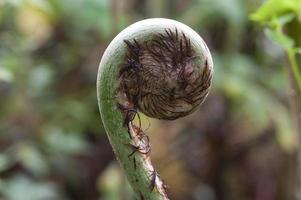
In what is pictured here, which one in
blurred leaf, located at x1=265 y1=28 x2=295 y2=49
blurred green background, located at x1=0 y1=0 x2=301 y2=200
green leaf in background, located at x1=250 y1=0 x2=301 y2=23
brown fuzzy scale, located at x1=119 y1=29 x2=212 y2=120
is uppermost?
brown fuzzy scale, located at x1=119 y1=29 x2=212 y2=120

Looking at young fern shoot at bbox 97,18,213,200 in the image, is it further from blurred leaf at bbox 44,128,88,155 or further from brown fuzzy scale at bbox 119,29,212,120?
blurred leaf at bbox 44,128,88,155

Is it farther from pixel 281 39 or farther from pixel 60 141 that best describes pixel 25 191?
pixel 281 39

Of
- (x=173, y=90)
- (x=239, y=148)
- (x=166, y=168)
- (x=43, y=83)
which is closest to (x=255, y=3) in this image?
(x=239, y=148)

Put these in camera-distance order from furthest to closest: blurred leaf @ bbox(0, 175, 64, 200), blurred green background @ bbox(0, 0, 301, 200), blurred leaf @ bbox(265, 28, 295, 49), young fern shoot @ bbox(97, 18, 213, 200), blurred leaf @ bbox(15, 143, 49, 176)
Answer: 1. blurred green background @ bbox(0, 0, 301, 200)
2. blurred leaf @ bbox(15, 143, 49, 176)
3. blurred leaf @ bbox(0, 175, 64, 200)
4. blurred leaf @ bbox(265, 28, 295, 49)
5. young fern shoot @ bbox(97, 18, 213, 200)

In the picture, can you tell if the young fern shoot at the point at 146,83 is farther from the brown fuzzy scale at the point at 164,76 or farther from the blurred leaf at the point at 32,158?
the blurred leaf at the point at 32,158

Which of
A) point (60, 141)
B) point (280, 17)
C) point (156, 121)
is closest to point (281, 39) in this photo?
point (280, 17)

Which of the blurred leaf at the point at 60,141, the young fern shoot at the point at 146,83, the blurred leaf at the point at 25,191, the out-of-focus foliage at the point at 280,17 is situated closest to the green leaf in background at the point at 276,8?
the out-of-focus foliage at the point at 280,17

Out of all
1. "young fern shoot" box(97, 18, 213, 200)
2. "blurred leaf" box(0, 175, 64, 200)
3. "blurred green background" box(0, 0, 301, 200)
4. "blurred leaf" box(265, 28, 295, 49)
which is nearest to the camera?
"young fern shoot" box(97, 18, 213, 200)

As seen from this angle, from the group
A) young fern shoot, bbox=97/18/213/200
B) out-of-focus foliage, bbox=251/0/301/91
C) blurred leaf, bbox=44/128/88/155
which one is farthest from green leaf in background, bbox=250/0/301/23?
blurred leaf, bbox=44/128/88/155
